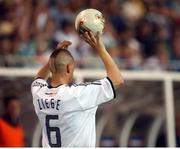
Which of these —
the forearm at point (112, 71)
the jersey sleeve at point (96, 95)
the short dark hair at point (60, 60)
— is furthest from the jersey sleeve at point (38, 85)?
the forearm at point (112, 71)

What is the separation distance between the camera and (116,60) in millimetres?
14438

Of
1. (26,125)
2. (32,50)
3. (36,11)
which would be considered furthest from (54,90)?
(36,11)

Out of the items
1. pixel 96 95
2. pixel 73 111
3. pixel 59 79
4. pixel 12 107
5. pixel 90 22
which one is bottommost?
pixel 12 107

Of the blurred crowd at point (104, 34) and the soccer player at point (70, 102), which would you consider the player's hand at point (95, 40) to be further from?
the blurred crowd at point (104, 34)

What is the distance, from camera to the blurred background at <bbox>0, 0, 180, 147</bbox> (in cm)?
1338

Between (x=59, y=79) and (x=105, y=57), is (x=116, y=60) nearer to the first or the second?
(x=59, y=79)

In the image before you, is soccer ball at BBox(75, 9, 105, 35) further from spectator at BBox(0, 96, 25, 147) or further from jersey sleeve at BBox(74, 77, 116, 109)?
spectator at BBox(0, 96, 25, 147)

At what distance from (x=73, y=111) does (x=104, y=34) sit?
708 centimetres

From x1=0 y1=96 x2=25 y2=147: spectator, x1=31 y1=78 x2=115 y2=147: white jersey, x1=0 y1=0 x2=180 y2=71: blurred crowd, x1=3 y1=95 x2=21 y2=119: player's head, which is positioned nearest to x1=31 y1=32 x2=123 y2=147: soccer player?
x1=31 y1=78 x2=115 y2=147: white jersey

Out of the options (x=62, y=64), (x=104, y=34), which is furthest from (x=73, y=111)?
(x=104, y=34)

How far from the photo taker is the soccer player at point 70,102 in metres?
8.18

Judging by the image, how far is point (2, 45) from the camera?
47.6 ft

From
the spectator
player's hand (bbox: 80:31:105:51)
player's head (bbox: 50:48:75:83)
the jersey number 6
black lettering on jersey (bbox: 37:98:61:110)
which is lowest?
the spectator

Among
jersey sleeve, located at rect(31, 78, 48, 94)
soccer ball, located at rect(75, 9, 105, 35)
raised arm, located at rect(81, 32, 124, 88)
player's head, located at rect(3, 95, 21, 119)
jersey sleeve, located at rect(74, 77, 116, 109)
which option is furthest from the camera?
player's head, located at rect(3, 95, 21, 119)
